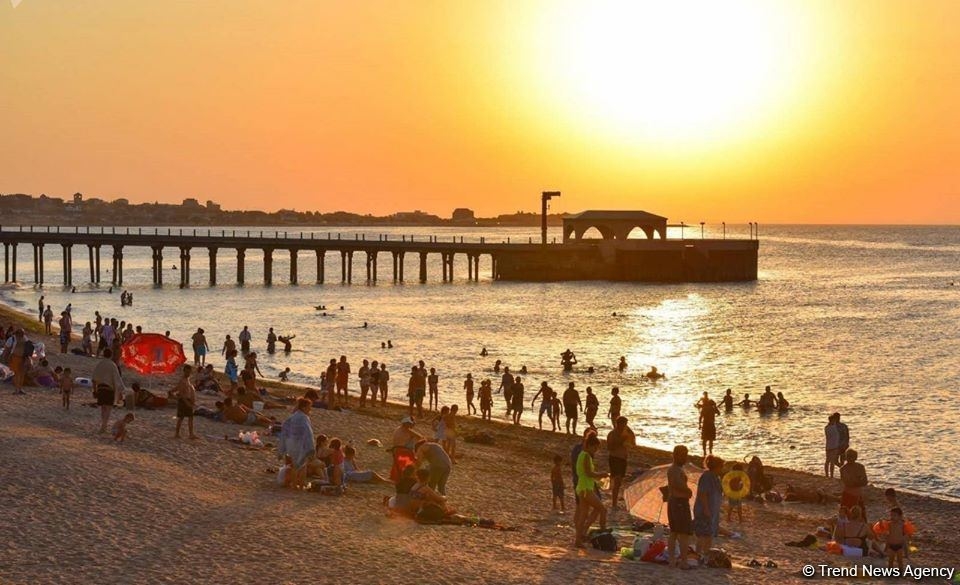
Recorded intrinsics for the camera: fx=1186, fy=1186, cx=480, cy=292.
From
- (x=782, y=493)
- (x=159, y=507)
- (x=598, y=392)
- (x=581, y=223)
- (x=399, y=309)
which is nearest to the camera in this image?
(x=159, y=507)

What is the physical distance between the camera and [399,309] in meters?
73.1

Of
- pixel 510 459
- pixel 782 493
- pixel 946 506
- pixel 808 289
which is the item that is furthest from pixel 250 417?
pixel 808 289

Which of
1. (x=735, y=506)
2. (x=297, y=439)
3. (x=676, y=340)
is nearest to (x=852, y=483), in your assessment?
(x=735, y=506)

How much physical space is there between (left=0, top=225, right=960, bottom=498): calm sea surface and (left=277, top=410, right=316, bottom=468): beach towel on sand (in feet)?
42.6

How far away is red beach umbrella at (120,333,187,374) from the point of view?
70.8 feet

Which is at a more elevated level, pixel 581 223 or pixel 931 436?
pixel 581 223

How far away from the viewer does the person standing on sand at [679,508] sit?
12.5 m

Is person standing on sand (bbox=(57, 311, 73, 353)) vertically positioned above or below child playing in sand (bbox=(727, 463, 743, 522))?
above

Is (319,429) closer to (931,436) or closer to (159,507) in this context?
(159,507)

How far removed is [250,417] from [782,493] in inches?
381

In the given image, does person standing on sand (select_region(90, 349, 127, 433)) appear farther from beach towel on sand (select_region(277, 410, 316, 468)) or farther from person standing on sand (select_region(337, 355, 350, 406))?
person standing on sand (select_region(337, 355, 350, 406))

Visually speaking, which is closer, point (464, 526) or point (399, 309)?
point (464, 526)

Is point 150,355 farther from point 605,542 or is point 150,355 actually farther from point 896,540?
point 896,540

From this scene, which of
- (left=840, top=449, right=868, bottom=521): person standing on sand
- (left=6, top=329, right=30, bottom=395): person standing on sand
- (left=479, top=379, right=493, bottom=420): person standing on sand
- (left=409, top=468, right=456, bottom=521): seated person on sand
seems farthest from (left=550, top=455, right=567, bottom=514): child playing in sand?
(left=6, top=329, right=30, bottom=395): person standing on sand
